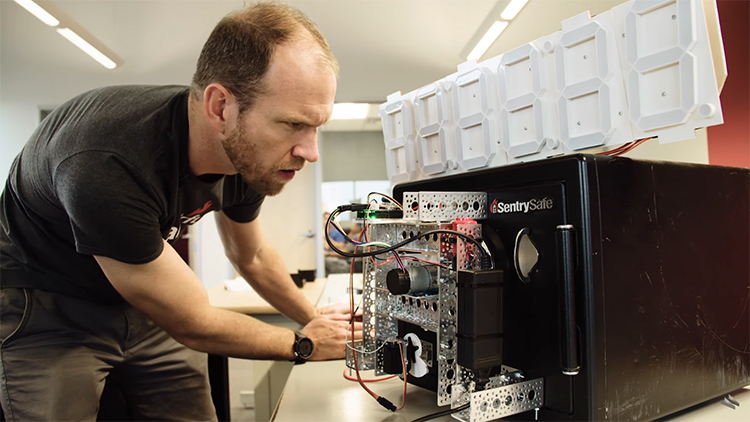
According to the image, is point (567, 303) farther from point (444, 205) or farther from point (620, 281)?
point (444, 205)

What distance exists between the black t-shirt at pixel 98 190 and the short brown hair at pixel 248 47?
146 millimetres

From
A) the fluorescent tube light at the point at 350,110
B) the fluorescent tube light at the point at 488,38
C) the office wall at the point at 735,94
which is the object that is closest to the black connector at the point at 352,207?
the office wall at the point at 735,94

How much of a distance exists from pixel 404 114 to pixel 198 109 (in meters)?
0.50

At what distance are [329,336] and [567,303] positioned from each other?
598 mm

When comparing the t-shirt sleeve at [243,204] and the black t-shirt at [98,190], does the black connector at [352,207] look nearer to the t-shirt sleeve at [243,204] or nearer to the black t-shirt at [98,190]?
the black t-shirt at [98,190]

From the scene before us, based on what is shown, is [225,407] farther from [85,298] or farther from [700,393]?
[700,393]

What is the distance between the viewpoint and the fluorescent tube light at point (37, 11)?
257cm

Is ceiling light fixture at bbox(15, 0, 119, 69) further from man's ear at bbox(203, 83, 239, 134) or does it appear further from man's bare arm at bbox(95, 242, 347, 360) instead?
man's bare arm at bbox(95, 242, 347, 360)

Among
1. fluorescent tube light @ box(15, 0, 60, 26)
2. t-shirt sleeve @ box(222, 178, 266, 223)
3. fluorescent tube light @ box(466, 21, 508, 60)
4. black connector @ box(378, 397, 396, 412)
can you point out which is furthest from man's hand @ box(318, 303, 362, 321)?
fluorescent tube light @ box(15, 0, 60, 26)

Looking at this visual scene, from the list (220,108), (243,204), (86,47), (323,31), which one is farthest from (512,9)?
(86,47)

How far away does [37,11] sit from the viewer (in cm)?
265

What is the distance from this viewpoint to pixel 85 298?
3.86 feet

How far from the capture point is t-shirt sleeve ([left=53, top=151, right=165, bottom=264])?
908 mm

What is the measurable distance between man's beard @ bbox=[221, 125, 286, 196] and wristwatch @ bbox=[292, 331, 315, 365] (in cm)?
38
